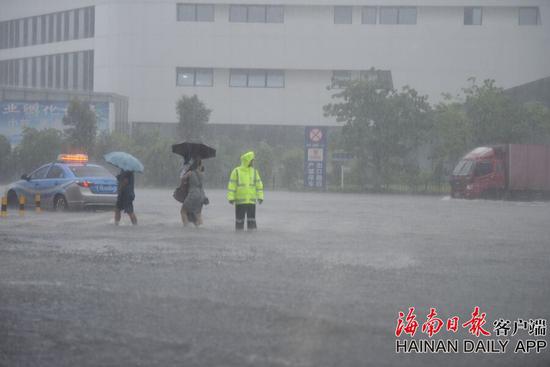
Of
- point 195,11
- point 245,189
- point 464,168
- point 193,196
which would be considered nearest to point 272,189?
point 464,168

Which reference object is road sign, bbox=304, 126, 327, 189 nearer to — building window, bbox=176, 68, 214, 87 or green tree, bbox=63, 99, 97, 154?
green tree, bbox=63, 99, 97, 154

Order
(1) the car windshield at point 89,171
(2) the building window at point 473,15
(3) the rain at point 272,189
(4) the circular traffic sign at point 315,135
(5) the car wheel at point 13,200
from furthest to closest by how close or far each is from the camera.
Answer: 1. (2) the building window at point 473,15
2. (4) the circular traffic sign at point 315,135
3. (5) the car wheel at point 13,200
4. (1) the car windshield at point 89,171
5. (3) the rain at point 272,189

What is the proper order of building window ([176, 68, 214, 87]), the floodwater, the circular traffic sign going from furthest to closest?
building window ([176, 68, 214, 87]), the circular traffic sign, the floodwater

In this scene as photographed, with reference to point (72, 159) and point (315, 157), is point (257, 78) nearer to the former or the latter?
point (315, 157)

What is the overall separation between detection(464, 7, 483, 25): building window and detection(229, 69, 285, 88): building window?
43.8ft

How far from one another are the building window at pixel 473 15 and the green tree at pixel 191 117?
20.2 m

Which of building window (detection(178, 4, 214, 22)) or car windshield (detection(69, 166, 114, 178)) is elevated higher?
building window (detection(178, 4, 214, 22))

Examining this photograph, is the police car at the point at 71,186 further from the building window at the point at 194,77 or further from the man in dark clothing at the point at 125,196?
the building window at the point at 194,77

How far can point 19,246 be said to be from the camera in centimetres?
1377

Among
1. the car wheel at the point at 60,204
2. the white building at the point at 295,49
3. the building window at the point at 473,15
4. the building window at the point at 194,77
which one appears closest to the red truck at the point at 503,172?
the white building at the point at 295,49

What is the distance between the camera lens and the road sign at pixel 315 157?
46812 millimetres

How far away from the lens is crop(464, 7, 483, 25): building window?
58.7 metres

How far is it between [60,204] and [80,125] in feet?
88.4

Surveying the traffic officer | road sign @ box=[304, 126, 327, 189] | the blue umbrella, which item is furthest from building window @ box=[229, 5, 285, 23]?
the traffic officer
